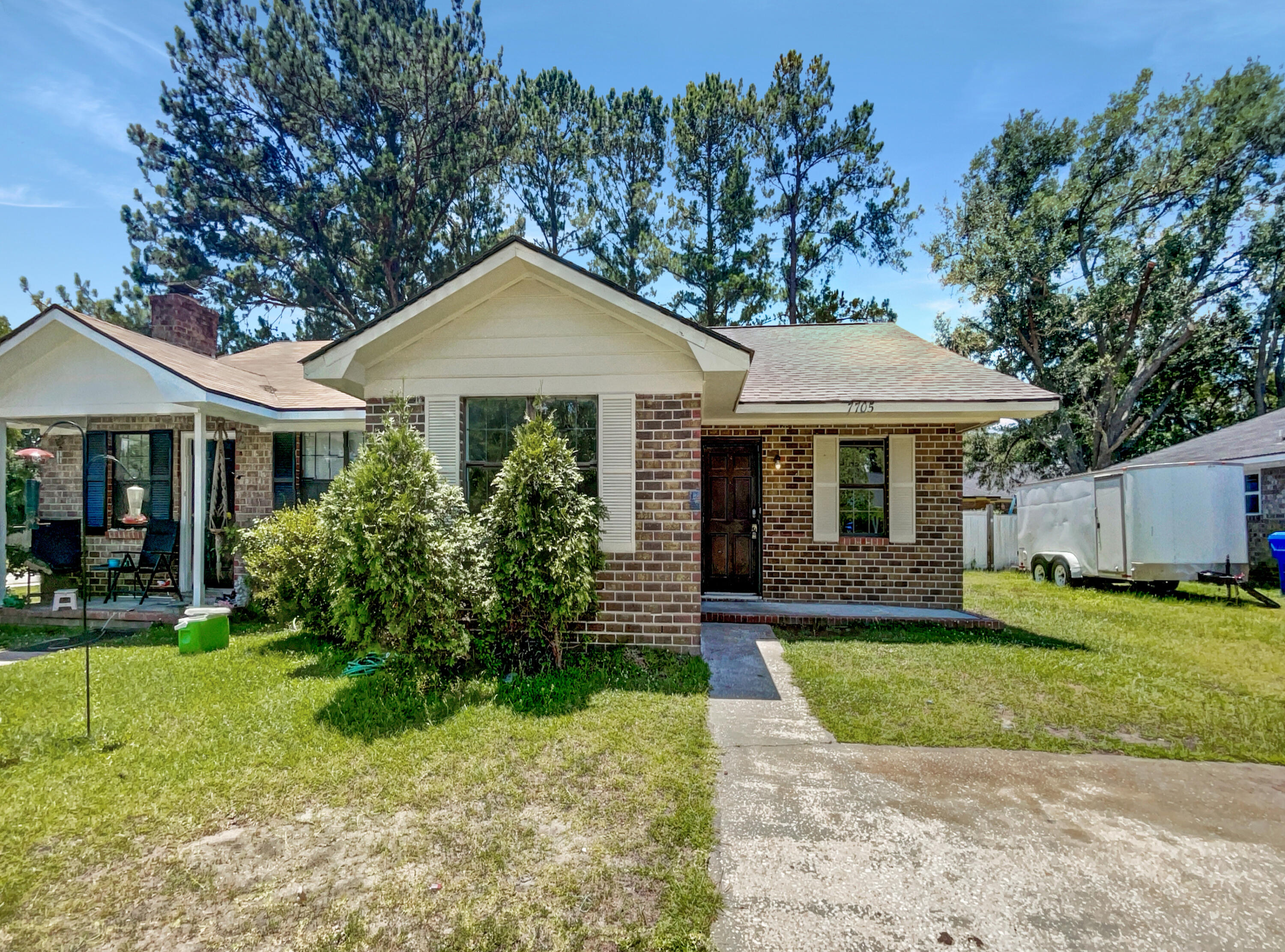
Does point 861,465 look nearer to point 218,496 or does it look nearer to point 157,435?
point 218,496

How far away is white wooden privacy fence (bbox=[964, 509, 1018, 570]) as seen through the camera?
14.8 meters

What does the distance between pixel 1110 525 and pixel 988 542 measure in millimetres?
4998

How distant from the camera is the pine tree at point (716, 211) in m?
20.0

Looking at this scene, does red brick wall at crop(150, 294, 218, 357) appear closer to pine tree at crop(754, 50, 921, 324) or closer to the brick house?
the brick house

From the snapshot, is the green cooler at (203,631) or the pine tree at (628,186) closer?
the green cooler at (203,631)

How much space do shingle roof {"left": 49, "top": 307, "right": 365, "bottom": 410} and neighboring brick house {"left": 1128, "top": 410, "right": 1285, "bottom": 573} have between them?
14634 mm

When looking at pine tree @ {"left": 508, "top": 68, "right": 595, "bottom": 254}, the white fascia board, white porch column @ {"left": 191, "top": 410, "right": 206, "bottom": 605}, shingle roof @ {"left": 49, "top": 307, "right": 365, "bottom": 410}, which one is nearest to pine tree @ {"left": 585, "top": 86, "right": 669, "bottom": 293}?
pine tree @ {"left": 508, "top": 68, "right": 595, "bottom": 254}


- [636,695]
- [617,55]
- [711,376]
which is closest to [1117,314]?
[617,55]

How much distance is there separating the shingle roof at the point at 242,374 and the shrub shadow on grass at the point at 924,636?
5996 millimetres

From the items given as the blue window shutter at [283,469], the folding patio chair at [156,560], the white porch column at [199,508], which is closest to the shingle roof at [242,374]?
the white porch column at [199,508]

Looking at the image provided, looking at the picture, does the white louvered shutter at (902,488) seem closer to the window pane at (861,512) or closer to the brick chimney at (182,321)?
the window pane at (861,512)

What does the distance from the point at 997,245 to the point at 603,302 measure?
18.6 metres

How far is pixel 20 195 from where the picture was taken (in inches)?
257

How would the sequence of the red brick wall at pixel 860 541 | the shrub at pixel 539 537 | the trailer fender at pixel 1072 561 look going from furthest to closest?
the trailer fender at pixel 1072 561
the red brick wall at pixel 860 541
the shrub at pixel 539 537
